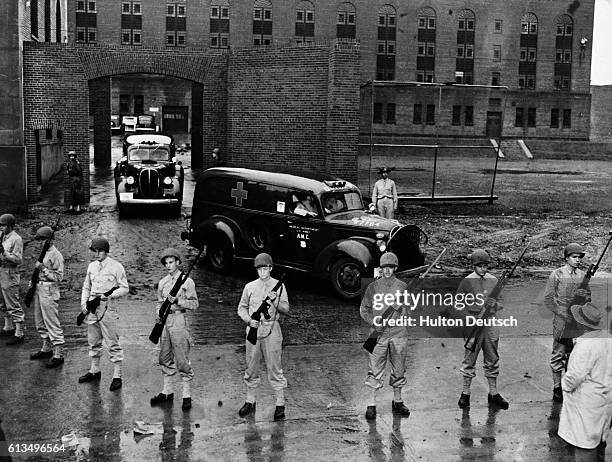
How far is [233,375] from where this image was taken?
954 centimetres

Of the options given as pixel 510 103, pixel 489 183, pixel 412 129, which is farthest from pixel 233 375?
pixel 510 103

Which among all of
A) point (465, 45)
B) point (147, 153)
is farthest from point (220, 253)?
point (465, 45)

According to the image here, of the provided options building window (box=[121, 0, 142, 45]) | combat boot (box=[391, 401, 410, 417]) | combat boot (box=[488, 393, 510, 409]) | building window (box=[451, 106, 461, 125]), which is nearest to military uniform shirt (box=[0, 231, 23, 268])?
combat boot (box=[391, 401, 410, 417])

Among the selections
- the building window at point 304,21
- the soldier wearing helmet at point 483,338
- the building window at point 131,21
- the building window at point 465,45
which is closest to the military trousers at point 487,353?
the soldier wearing helmet at point 483,338

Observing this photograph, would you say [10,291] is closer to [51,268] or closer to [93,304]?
[51,268]

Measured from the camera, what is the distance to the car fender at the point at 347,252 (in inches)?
516

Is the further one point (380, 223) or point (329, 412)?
point (380, 223)

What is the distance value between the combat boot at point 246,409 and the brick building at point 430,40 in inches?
1972

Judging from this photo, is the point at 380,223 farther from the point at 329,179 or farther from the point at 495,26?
the point at 495,26

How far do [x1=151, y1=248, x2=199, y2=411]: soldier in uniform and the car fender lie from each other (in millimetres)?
5124

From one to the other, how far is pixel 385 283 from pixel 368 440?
65.6 inches

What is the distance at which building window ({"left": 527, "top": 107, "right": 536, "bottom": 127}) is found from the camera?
203 ft

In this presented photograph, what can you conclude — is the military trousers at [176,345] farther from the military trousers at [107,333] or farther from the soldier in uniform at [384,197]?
the soldier in uniform at [384,197]

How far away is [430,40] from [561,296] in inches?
2180
